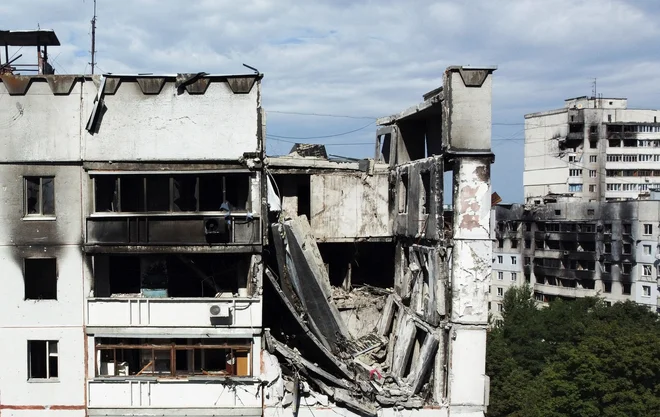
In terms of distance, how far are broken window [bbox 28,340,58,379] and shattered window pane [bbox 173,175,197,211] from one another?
568 cm

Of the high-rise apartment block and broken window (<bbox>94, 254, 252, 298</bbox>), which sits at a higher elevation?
the high-rise apartment block

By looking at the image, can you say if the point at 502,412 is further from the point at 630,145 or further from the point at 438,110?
the point at 630,145

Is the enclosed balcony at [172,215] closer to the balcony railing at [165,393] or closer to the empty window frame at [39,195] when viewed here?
the empty window frame at [39,195]

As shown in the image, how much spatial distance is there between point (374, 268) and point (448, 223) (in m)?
6.84

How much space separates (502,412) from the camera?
46750mm

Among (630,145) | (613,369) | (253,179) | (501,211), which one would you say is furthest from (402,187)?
(630,145)

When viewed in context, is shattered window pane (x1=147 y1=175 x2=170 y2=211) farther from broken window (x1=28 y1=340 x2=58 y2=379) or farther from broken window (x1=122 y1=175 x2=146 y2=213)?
broken window (x1=28 y1=340 x2=58 y2=379)

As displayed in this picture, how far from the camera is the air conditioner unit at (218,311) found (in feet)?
63.8

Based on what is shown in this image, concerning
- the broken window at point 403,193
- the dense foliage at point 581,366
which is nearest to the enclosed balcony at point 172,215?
the broken window at point 403,193

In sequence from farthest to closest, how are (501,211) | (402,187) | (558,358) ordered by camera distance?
(501,211) < (558,358) < (402,187)

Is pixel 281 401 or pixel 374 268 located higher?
pixel 374 268

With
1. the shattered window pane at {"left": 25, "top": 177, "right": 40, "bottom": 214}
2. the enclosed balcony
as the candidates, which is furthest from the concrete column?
the shattered window pane at {"left": 25, "top": 177, "right": 40, "bottom": 214}

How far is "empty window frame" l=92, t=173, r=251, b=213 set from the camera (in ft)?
65.3

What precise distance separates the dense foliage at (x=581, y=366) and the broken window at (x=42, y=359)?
33848mm
